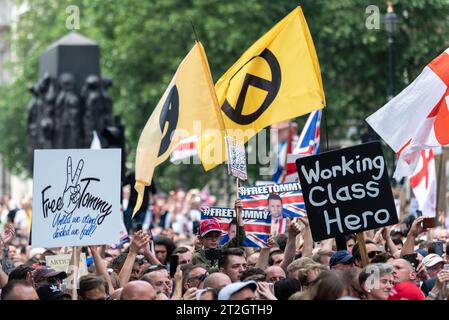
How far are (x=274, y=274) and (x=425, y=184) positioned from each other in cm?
621

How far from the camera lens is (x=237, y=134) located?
1440cm

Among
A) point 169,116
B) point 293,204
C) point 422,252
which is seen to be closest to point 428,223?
point 422,252

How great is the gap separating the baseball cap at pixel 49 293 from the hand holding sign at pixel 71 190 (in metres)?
0.69

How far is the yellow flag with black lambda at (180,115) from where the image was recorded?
556 inches

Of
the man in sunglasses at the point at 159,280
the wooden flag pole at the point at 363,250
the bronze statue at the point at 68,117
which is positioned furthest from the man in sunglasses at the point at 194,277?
the bronze statue at the point at 68,117

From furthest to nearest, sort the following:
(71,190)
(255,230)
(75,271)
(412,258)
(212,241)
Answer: (255,230)
(212,241)
(412,258)
(71,190)
(75,271)

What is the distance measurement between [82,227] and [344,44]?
24.9 meters

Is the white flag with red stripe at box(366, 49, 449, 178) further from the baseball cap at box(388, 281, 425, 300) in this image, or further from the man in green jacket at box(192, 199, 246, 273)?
the baseball cap at box(388, 281, 425, 300)

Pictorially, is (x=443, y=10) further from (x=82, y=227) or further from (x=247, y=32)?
(x=82, y=227)

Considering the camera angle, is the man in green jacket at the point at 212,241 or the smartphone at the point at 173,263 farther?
the smartphone at the point at 173,263

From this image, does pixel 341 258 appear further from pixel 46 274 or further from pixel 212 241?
pixel 46 274

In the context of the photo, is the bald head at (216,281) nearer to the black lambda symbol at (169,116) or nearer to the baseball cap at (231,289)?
the baseball cap at (231,289)

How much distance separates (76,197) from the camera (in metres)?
11.9
